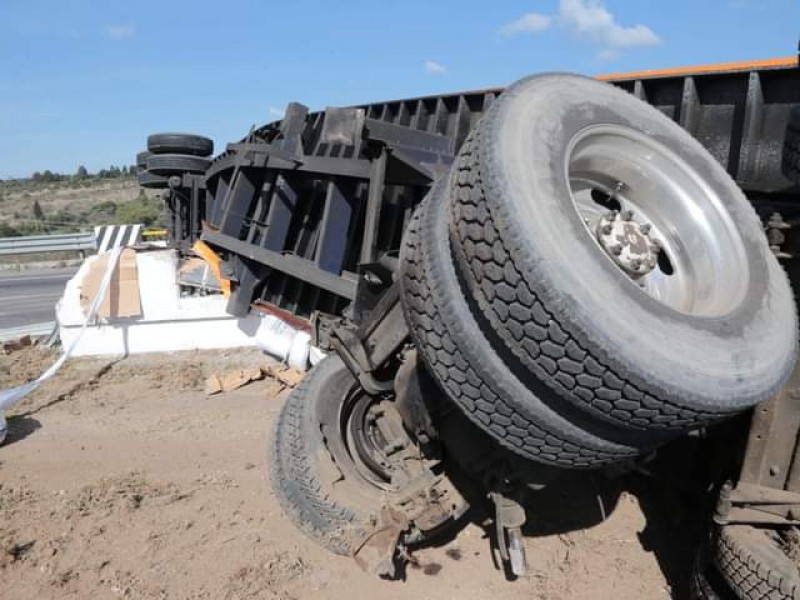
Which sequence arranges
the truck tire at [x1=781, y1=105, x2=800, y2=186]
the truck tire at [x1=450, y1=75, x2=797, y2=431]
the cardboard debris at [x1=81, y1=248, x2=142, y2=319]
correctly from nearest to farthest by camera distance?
the truck tire at [x1=450, y1=75, x2=797, y2=431], the truck tire at [x1=781, y1=105, x2=800, y2=186], the cardboard debris at [x1=81, y1=248, x2=142, y2=319]

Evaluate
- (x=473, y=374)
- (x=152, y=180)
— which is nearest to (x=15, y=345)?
(x=152, y=180)

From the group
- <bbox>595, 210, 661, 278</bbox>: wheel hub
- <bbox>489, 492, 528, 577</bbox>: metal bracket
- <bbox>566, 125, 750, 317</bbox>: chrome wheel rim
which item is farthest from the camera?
<bbox>489, 492, 528, 577</bbox>: metal bracket

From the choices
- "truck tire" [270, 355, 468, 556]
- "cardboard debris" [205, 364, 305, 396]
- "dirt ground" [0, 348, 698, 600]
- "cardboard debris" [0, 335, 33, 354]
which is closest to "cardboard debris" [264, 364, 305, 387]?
"cardboard debris" [205, 364, 305, 396]

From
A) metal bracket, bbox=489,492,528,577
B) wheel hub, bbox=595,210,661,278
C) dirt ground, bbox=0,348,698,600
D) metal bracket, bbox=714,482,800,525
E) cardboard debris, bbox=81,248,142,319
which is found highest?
wheel hub, bbox=595,210,661,278

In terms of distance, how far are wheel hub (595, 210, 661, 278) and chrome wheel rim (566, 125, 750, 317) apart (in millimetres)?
17

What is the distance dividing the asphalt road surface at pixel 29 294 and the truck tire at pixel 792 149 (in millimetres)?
9723

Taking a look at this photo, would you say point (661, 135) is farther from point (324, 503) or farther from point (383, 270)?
point (324, 503)

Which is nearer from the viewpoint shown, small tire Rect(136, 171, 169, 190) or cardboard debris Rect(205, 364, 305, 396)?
cardboard debris Rect(205, 364, 305, 396)

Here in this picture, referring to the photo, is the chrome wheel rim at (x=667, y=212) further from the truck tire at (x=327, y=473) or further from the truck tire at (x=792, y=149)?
the truck tire at (x=327, y=473)

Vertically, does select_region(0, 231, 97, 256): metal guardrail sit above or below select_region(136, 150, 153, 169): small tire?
below

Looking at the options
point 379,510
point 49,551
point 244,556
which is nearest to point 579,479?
point 379,510

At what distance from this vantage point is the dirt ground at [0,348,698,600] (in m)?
3.04

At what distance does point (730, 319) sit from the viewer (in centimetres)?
206

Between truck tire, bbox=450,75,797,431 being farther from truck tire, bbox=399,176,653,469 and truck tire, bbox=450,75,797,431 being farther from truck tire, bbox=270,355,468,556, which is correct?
truck tire, bbox=270,355,468,556
